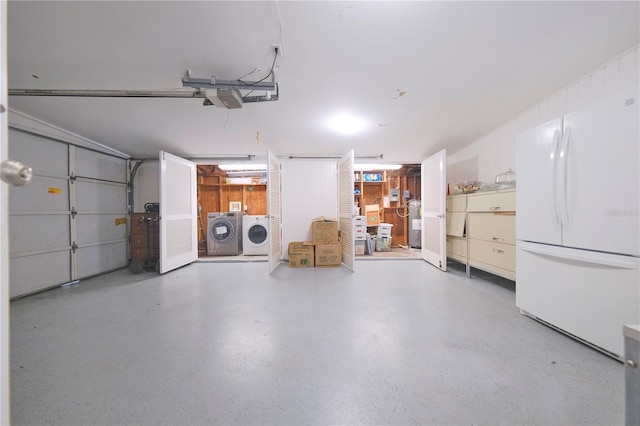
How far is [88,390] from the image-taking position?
1.20 metres

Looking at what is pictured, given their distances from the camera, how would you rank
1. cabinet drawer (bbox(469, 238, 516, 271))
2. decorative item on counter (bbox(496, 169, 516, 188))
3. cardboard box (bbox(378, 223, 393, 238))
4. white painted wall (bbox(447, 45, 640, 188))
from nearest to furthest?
white painted wall (bbox(447, 45, 640, 188)), cabinet drawer (bbox(469, 238, 516, 271)), decorative item on counter (bbox(496, 169, 516, 188)), cardboard box (bbox(378, 223, 393, 238))

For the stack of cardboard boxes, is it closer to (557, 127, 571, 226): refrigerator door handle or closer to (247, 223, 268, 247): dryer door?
(247, 223, 268, 247): dryer door

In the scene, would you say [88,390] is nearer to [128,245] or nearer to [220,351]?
[220,351]

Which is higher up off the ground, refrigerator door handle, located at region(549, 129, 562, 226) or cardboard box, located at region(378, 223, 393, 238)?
refrigerator door handle, located at region(549, 129, 562, 226)

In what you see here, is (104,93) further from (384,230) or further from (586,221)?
(384,230)

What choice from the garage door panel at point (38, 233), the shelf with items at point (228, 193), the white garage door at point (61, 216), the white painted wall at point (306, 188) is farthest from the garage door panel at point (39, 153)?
the white painted wall at point (306, 188)

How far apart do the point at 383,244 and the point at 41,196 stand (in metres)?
5.85

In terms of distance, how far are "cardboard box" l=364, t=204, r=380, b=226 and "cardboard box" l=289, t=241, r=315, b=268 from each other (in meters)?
2.34

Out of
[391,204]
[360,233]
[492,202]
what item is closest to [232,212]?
[360,233]

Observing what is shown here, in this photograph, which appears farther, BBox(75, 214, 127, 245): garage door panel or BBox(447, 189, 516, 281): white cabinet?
BBox(75, 214, 127, 245): garage door panel

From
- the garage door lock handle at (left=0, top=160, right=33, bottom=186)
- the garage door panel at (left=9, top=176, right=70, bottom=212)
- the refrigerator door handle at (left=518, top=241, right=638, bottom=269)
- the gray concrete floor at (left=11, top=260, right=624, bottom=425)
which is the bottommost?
the gray concrete floor at (left=11, top=260, right=624, bottom=425)

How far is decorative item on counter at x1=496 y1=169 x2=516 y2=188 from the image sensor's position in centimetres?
269

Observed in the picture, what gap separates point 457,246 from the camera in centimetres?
348

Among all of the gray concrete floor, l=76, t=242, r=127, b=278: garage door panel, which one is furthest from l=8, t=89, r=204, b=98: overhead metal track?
l=76, t=242, r=127, b=278: garage door panel
